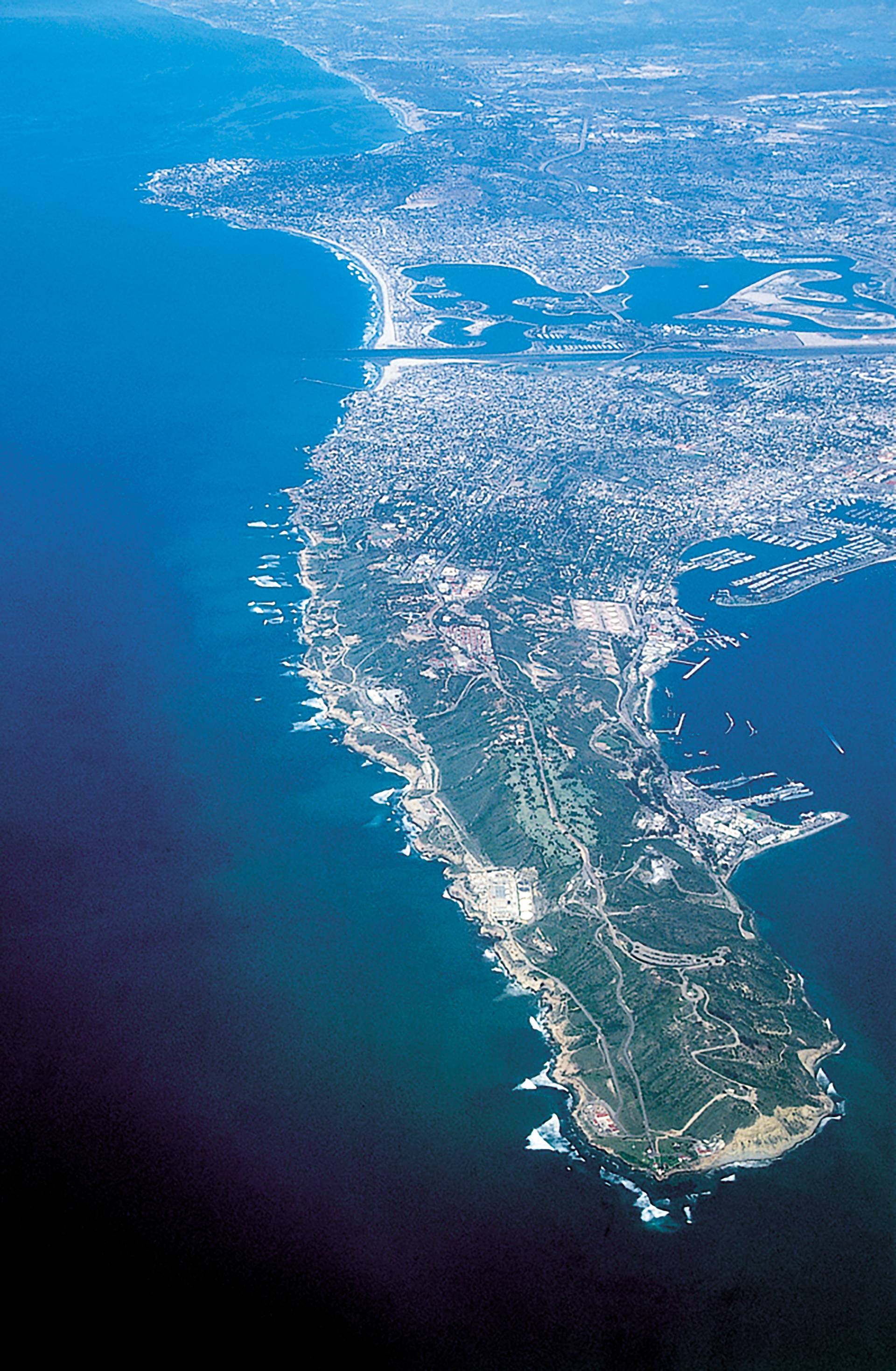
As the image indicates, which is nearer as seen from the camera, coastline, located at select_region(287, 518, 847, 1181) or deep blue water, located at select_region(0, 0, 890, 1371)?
deep blue water, located at select_region(0, 0, 890, 1371)

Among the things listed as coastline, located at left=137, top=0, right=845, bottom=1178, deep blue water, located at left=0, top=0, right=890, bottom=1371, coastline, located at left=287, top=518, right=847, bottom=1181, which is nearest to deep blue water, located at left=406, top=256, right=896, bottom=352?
deep blue water, located at left=0, top=0, right=890, bottom=1371

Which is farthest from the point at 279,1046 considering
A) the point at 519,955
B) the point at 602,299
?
the point at 602,299

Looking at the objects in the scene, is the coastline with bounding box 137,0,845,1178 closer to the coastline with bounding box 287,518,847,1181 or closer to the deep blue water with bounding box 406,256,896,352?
the coastline with bounding box 287,518,847,1181

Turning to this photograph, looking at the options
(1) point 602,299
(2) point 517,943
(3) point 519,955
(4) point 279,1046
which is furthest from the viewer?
(1) point 602,299

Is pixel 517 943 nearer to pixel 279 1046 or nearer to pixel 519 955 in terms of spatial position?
pixel 519 955

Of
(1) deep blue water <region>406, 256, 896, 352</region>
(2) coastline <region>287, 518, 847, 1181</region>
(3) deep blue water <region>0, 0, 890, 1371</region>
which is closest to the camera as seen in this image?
(3) deep blue water <region>0, 0, 890, 1371</region>

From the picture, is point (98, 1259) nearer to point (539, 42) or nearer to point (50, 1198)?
point (50, 1198)

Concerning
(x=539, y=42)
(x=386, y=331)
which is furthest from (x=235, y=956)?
(x=539, y=42)

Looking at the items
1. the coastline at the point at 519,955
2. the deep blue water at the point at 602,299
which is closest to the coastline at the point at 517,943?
the coastline at the point at 519,955

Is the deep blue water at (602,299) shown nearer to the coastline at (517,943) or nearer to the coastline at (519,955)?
the coastline at (517,943)
